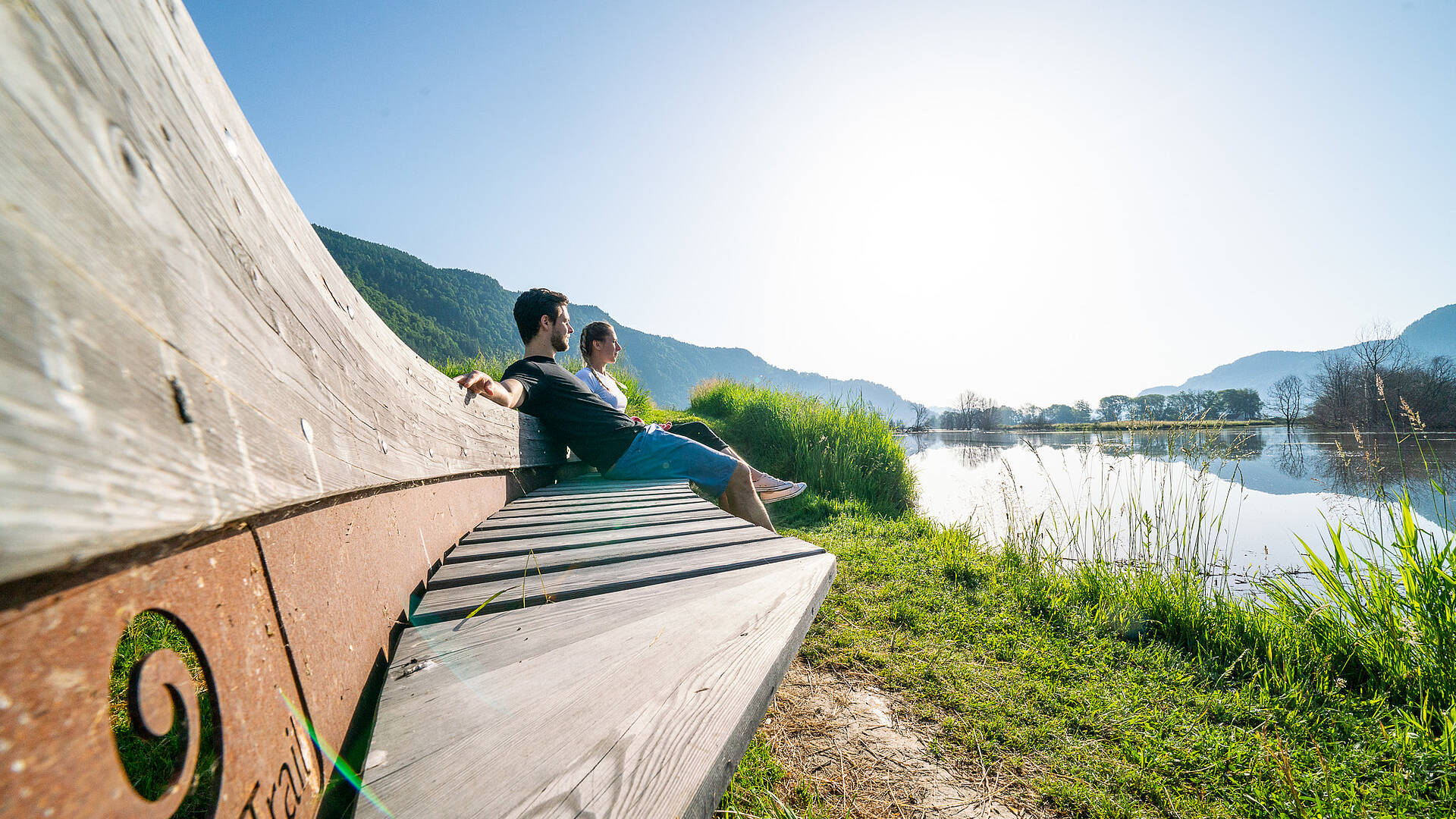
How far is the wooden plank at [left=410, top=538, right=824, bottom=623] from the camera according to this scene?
37.8 inches

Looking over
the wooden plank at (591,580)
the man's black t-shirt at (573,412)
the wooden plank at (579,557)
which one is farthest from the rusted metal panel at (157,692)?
the man's black t-shirt at (573,412)

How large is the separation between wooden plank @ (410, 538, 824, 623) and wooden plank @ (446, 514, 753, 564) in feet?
0.66

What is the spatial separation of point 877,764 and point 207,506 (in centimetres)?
162

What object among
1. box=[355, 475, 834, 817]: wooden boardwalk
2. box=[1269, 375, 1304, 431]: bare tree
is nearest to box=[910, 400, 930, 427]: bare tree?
box=[1269, 375, 1304, 431]: bare tree

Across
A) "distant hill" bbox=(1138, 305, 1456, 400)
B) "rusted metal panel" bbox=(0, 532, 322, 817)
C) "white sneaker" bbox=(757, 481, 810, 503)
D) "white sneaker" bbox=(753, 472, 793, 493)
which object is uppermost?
"distant hill" bbox=(1138, 305, 1456, 400)

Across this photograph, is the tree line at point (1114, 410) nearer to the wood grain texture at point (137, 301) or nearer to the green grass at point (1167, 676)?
the green grass at point (1167, 676)

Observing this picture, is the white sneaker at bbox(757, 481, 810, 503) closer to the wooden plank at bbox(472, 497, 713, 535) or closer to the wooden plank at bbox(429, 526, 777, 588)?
the wooden plank at bbox(472, 497, 713, 535)

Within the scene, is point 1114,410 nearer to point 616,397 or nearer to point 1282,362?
point 616,397

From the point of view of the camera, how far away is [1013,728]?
5.12ft

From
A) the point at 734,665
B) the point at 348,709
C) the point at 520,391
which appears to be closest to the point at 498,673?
the point at 348,709

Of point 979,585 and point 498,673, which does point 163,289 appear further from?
point 979,585

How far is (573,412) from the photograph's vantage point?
2730 millimetres

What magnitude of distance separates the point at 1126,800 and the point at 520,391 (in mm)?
2680

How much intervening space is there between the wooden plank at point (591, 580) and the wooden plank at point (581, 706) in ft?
0.15
